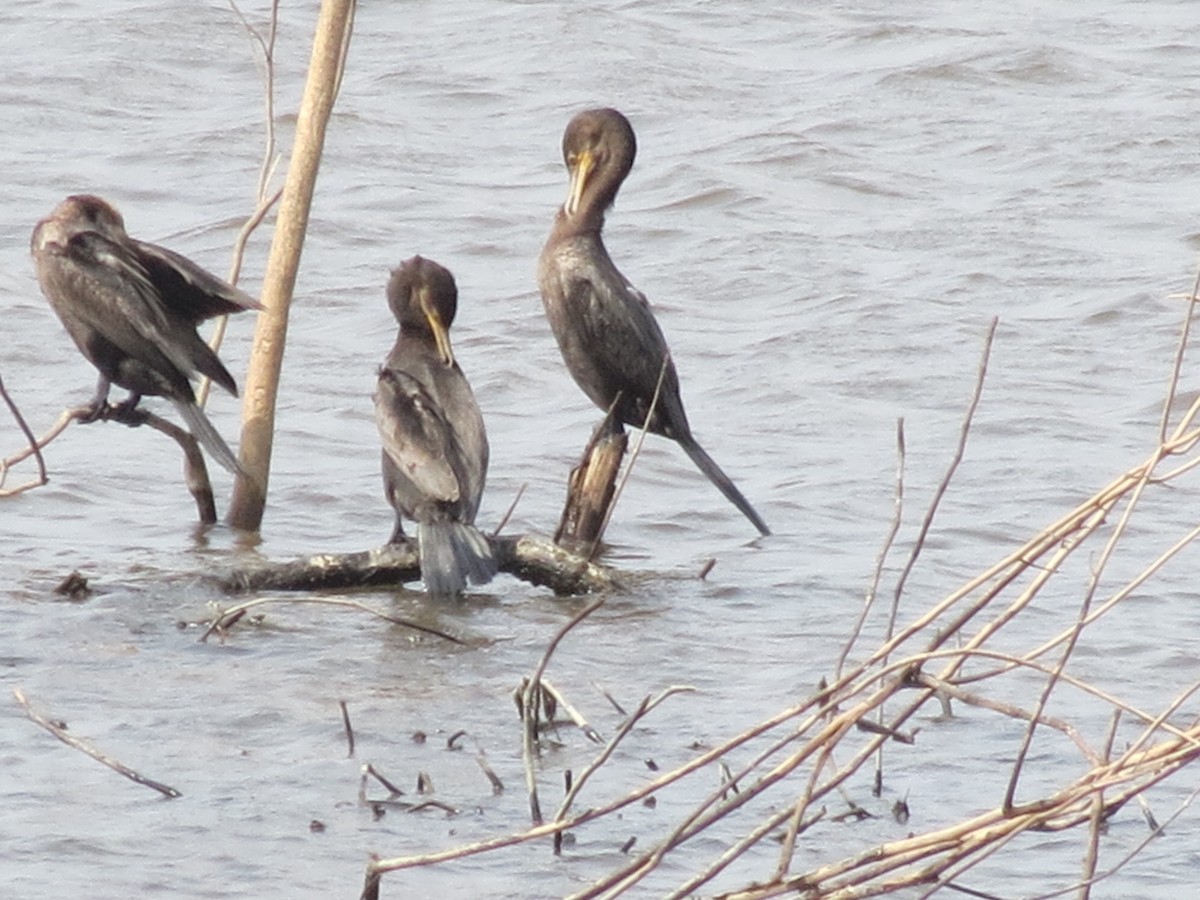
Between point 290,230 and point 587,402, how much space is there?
2705mm

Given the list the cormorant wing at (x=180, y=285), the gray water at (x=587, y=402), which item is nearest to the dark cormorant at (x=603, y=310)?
the gray water at (x=587, y=402)

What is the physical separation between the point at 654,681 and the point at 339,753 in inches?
44.8

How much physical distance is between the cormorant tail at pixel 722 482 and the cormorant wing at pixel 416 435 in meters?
1.24

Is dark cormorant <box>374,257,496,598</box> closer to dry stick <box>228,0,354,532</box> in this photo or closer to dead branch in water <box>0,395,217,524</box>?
dry stick <box>228,0,354,532</box>

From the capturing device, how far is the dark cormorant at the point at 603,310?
25.5ft

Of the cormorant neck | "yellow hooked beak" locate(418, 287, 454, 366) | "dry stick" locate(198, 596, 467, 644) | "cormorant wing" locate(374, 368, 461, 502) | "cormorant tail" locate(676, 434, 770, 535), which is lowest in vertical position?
"cormorant tail" locate(676, 434, 770, 535)

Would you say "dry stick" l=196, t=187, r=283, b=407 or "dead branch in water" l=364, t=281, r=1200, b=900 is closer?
"dead branch in water" l=364, t=281, r=1200, b=900

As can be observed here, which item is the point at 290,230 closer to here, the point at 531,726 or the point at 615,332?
the point at 615,332

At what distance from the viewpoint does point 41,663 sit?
5816 millimetres

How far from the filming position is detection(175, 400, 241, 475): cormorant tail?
6.89 meters

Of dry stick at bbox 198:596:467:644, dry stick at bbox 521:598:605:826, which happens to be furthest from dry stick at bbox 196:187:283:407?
dry stick at bbox 521:598:605:826

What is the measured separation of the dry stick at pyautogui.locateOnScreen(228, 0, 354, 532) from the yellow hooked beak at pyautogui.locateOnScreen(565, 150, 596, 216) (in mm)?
1160

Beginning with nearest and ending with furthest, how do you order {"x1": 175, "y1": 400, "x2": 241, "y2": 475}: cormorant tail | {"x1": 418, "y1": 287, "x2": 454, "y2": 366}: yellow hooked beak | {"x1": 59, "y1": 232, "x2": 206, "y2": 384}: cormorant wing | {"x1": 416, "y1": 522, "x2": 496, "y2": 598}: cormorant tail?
1. {"x1": 416, "y1": 522, "x2": 496, "y2": 598}: cormorant tail
2. {"x1": 59, "y1": 232, "x2": 206, "y2": 384}: cormorant wing
3. {"x1": 175, "y1": 400, "x2": 241, "y2": 475}: cormorant tail
4. {"x1": 418, "y1": 287, "x2": 454, "y2": 366}: yellow hooked beak

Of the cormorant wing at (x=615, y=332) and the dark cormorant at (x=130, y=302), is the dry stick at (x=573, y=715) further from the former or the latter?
the cormorant wing at (x=615, y=332)
